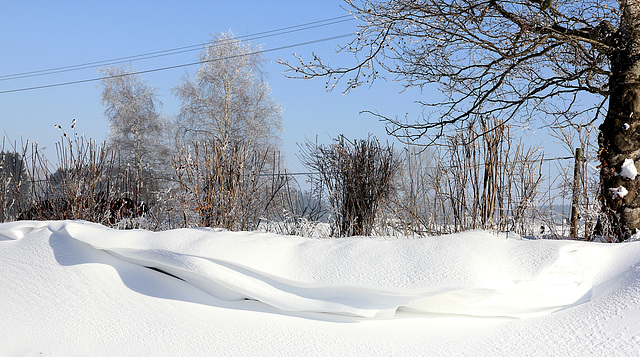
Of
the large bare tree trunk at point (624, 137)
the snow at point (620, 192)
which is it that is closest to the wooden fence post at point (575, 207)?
the large bare tree trunk at point (624, 137)

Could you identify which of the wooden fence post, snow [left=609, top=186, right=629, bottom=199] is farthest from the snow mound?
snow [left=609, top=186, right=629, bottom=199]

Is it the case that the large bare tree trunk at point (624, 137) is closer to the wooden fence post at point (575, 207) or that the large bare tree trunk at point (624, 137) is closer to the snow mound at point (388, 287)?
the wooden fence post at point (575, 207)

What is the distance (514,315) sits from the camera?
6.55 ft

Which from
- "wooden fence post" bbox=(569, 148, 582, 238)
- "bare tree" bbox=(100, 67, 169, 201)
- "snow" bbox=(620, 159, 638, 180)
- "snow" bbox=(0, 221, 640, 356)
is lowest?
"snow" bbox=(0, 221, 640, 356)

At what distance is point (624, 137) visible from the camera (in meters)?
3.87

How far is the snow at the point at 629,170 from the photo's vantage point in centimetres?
380

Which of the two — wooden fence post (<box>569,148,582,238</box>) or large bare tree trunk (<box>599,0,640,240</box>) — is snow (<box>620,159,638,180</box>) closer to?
large bare tree trunk (<box>599,0,640,240</box>)

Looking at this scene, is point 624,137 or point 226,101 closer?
point 624,137

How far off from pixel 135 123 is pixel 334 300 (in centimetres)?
1511

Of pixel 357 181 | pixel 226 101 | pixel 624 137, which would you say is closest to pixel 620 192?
pixel 624 137

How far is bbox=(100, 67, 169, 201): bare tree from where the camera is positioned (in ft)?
50.7

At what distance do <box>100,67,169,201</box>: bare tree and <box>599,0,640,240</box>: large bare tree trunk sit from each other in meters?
13.3

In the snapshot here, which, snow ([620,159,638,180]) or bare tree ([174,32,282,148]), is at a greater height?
bare tree ([174,32,282,148])

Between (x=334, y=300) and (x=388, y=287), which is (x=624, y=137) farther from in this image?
(x=334, y=300)
